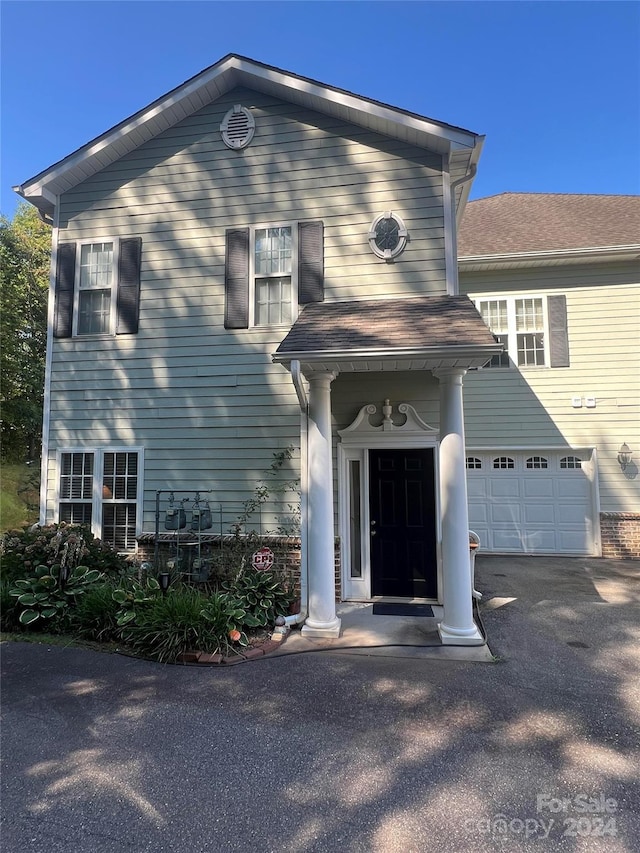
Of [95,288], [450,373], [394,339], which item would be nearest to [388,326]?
[394,339]

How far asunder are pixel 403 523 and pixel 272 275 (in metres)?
4.03

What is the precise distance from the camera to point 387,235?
21.0ft

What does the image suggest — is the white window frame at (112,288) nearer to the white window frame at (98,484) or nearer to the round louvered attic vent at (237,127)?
the white window frame at (98,484)

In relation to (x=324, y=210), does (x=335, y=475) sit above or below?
below

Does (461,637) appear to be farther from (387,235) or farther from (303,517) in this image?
(387,235)

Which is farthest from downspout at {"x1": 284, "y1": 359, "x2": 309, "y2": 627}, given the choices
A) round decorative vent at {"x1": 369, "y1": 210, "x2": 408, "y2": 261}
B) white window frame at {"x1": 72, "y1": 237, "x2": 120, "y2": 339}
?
white window frame at {"x1": 72, "y1": 237, "x2": 120, "y2": 339}

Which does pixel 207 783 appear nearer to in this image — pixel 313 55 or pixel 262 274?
pixel 262 274

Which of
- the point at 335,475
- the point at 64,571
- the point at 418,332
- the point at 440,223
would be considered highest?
the point at 440,223

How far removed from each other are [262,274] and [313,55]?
13.1ft

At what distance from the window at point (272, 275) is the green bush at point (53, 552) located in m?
3.85

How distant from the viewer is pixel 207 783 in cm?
284

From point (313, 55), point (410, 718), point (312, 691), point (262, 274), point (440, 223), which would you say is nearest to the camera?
point (410, 718)

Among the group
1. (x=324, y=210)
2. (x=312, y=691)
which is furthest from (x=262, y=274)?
(x=312, y=691)

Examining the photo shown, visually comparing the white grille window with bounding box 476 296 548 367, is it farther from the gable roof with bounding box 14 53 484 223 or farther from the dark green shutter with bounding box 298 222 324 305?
the dark green shutter with bounding box 298 222 324 305
